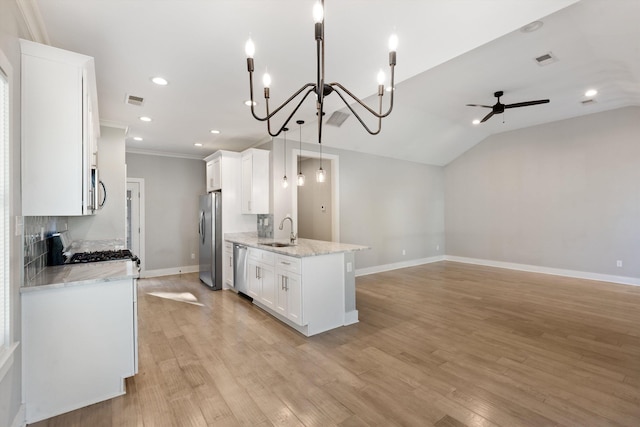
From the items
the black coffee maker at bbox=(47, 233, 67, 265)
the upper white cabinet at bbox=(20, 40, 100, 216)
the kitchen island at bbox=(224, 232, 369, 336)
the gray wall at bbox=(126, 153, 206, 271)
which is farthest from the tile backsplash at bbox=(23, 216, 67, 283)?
the gray wall at bbox=(126, 153, 206, 271)

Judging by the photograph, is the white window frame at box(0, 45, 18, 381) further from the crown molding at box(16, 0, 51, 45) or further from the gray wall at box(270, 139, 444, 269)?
the gray wall at box(270, 139, 444, 269)

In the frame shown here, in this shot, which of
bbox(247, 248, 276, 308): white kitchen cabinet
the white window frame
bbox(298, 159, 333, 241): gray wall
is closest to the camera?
the white window frame

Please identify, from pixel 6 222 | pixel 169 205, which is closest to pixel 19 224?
pixel 6 222

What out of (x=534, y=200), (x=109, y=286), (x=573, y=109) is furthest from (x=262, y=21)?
(x=534, y=200)

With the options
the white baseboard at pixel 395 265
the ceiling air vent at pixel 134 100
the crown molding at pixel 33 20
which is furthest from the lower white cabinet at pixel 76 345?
the white baseboard at pixel 395 265

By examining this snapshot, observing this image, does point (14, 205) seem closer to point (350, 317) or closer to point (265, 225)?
point (350, 317)

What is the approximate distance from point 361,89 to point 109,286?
3049 millimetres

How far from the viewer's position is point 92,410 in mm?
1995

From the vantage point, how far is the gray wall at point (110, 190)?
4.17 metres

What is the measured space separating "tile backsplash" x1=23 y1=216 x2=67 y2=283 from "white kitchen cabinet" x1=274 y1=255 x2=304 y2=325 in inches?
86.0

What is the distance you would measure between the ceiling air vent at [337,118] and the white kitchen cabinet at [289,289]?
259 cm

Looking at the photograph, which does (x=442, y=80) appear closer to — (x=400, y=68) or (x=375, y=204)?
(x=400, y=68)

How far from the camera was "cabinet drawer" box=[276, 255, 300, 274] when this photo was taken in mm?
3223

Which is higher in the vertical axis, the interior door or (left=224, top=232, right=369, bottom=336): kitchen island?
the interior door
